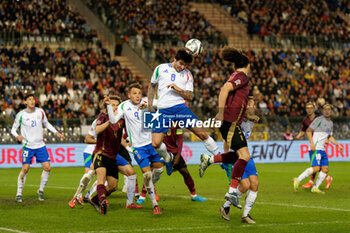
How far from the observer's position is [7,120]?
2641cm

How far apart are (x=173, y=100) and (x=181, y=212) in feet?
6.75

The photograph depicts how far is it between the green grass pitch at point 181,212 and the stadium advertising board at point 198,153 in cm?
827

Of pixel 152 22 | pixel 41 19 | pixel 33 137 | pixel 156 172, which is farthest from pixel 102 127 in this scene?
pixel 152 22

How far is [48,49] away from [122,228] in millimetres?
24725

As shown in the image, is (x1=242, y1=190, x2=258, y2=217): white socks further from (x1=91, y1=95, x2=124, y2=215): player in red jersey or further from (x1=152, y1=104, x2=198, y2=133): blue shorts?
(x1=91, y1=95, x2=124, y2=215): player in red jersey

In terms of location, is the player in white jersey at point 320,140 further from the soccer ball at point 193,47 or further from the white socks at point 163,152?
the soccer ball at point 193,47

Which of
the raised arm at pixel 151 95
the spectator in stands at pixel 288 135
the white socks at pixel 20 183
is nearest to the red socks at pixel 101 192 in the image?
the raised arm at pixel 151 95

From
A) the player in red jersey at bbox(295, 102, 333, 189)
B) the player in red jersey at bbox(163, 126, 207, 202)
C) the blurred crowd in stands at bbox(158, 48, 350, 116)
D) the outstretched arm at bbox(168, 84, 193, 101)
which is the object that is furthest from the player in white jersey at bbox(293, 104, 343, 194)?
the blurred crowd in stands at bbox(158, 48, 350, 116)

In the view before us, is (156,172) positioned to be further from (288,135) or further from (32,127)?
(288,135)

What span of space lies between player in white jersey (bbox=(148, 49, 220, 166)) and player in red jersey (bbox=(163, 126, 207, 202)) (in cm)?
175

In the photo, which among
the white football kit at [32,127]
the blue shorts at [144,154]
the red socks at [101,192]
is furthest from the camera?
the white football kit at [32,127]

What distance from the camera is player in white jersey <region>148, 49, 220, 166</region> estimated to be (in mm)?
12055

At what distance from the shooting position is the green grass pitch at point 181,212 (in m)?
9.87

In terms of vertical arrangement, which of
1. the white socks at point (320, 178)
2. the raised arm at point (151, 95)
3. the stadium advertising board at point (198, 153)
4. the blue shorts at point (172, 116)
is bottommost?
the stadium advertising board at point (198, 153)
